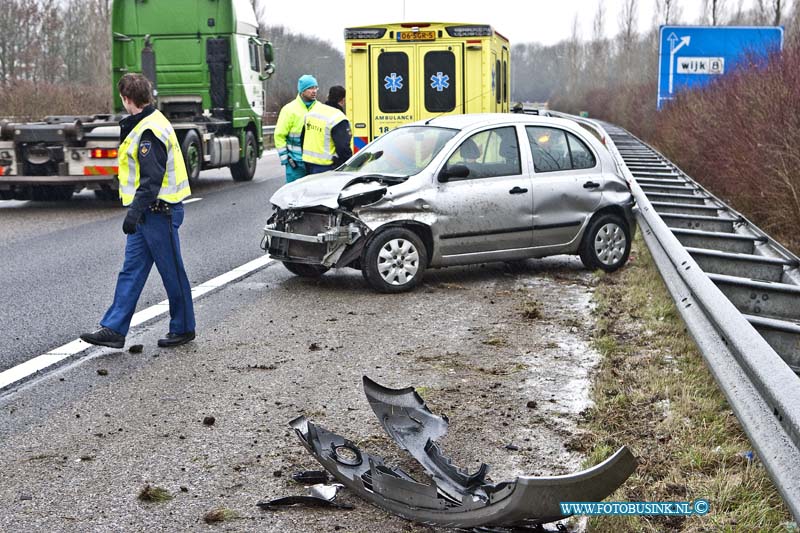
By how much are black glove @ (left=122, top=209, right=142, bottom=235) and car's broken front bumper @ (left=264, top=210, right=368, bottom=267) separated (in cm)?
224

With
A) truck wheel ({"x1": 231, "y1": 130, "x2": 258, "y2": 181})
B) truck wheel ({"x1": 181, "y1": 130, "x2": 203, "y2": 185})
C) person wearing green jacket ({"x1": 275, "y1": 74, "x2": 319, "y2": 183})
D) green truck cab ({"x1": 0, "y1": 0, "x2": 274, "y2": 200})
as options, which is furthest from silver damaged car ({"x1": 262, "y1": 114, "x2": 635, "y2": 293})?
truck wheel ({"x1": 231, "y1": 130, "x2": 258, "y2": 181})

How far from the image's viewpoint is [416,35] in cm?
1702

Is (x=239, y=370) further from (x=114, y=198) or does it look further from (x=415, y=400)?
(x=114, y=198)

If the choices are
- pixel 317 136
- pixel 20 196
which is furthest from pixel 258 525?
pixel 20 196

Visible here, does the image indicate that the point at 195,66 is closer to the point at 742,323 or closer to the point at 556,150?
the point at 556,150

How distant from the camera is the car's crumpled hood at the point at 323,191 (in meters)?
9.38

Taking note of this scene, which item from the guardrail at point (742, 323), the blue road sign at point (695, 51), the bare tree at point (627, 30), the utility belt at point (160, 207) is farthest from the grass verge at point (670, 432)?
the bare tree at point (627, 30)

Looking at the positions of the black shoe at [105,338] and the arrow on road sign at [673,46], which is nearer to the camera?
the black shoe at [105,338]

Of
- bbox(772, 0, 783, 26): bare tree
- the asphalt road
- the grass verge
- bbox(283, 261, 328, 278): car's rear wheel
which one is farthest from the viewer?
bbox(772, 0, 783, 26): bare tree

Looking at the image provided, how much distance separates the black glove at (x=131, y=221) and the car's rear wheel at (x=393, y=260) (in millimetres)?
2555

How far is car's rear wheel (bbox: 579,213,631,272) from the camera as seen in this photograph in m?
10.5

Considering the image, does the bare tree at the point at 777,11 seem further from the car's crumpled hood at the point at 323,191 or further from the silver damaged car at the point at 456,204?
the car's crumpled hood at the point at 323,191

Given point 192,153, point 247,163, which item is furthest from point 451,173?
point 247,163

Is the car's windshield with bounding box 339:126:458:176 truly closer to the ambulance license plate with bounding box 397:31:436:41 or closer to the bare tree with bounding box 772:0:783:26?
the ambulance license plate with bounding box 397:31:436:41
